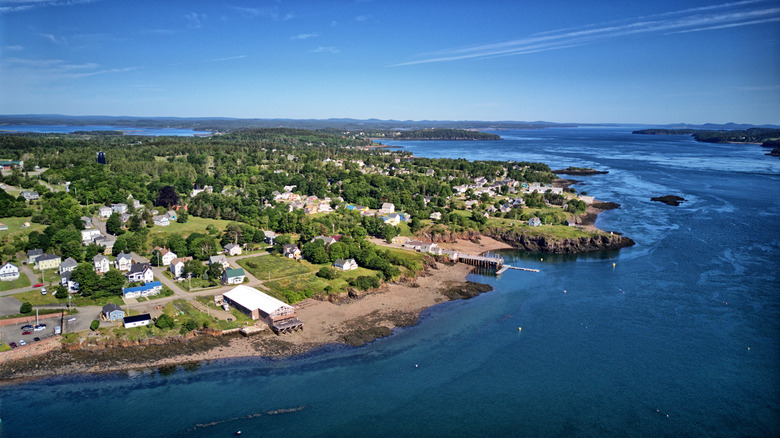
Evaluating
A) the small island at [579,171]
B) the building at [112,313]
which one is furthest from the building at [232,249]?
the small island at [579,171]

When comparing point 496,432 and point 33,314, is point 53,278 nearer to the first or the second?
point 33,314

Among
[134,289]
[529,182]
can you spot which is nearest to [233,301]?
[134,289]

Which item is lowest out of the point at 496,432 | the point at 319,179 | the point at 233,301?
the point at 496,432

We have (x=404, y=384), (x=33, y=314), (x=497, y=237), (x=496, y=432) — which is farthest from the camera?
(x=497, y=237)

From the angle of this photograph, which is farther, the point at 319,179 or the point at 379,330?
the point at 319,179

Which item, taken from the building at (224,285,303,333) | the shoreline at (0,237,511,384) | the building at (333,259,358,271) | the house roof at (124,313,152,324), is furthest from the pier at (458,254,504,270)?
the house roof at (124,313,152,324)

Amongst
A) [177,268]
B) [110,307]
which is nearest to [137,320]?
[110,307]
